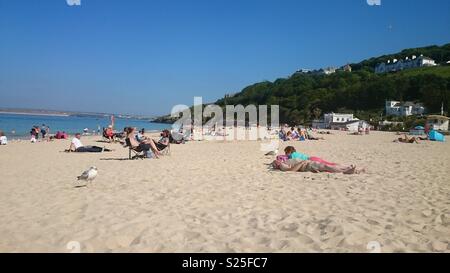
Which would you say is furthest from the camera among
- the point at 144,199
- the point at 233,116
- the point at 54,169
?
the point at 233,116

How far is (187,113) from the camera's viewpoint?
430 ft

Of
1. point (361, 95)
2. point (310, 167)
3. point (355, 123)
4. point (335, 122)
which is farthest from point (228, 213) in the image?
point (361, 95)

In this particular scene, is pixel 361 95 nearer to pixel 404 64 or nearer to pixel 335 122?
pixel 335 122

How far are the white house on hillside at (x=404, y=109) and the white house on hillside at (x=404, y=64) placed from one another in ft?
165

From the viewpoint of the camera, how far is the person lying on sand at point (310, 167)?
8055 mm

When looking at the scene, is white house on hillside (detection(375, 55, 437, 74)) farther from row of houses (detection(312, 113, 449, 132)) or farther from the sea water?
the sea water

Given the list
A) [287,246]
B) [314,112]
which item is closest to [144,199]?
[287,246]

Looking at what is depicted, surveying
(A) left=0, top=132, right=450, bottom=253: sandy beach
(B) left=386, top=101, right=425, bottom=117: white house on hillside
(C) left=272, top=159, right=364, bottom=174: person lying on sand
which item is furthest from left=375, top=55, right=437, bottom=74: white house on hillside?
(A) left=0, top=132, right=450, bottom=253: sandy beach

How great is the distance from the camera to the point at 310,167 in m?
8.27

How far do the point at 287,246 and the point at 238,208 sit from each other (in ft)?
4.98

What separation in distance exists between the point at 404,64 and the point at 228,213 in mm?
140835

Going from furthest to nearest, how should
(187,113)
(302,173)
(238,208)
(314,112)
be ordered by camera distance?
(187,113) < (314,112) < (302,173) < (238,208)

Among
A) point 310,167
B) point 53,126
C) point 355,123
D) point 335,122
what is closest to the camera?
point 310,167
